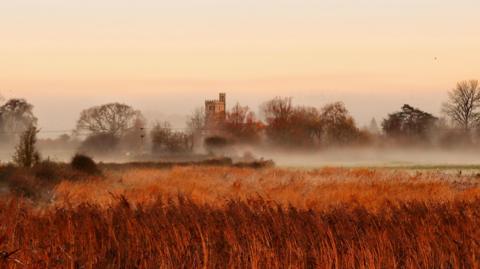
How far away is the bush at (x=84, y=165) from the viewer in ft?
118

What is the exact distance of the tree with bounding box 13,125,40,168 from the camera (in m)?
31.4

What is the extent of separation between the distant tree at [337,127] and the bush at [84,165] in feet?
113

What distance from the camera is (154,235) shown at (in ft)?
30.6

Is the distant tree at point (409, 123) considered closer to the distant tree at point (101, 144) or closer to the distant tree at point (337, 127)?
the distant tree at point (337, 127)

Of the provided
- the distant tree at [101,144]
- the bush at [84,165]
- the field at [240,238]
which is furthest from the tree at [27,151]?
the distant tree at [101,144]

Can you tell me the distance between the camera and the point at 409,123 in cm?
7500

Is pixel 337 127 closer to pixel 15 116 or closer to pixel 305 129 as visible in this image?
pixel 305 129

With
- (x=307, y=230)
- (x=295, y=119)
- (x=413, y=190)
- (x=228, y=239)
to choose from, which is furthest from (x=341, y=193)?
(x=295, y=119)

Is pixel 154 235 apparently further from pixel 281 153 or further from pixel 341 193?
pixel 281 153

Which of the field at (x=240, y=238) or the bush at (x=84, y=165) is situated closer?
the field at (x=240, y=238)

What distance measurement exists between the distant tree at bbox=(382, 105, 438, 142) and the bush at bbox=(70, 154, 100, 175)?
42291 millimetres

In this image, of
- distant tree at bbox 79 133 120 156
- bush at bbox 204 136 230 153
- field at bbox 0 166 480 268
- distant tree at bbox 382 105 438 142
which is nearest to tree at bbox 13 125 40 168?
field at bbox 0 166 480 268

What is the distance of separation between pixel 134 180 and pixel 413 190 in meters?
15.5

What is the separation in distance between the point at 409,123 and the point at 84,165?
47346mm
